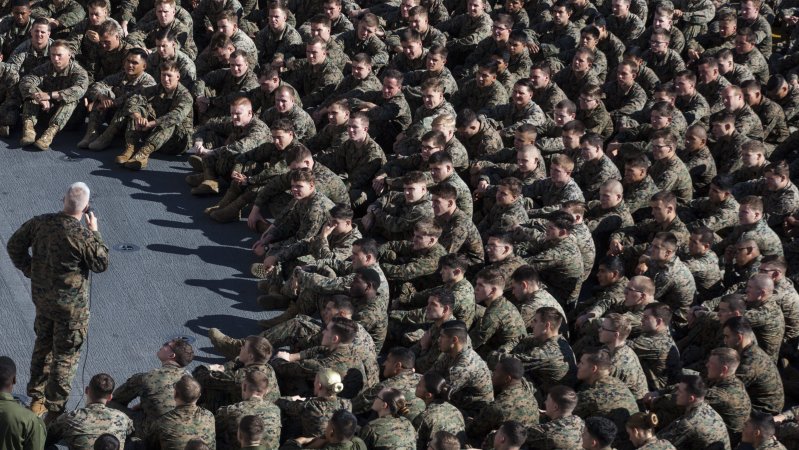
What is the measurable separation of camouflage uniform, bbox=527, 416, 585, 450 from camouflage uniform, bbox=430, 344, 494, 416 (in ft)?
1.76

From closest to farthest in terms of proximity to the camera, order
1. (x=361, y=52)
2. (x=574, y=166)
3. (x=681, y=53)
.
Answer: (x=574, y=166) < (x=361, y=52) < (x=681, y=53)

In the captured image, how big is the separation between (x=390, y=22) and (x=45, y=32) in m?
3.75

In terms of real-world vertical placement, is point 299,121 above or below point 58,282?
below

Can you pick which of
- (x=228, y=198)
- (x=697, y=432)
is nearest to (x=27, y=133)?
(x=228, y=198)

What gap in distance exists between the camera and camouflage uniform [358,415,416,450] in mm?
8516

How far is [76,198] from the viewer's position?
8.94 meters

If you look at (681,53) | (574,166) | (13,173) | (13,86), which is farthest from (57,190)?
(681,53)

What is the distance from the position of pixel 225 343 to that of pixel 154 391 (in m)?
1.46

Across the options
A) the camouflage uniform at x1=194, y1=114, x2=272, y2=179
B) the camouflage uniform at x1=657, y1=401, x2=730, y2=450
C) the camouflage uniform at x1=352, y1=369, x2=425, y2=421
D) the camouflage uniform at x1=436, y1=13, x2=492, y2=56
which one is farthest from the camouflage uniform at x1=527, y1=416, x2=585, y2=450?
the camouflage uniform at x1=436, y1=13, x2=492, y2=56

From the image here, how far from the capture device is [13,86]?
13.4 metres

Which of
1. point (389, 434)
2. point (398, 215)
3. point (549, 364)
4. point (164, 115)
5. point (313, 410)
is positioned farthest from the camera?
point (164, 115)

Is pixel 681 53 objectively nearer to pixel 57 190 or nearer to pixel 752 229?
pixel 752 229

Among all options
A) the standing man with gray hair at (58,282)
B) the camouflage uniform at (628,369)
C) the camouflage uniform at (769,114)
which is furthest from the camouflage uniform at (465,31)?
the standing man with gray hair at (58,282)

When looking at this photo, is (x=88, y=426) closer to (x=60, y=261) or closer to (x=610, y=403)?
(x=60, y=261)
